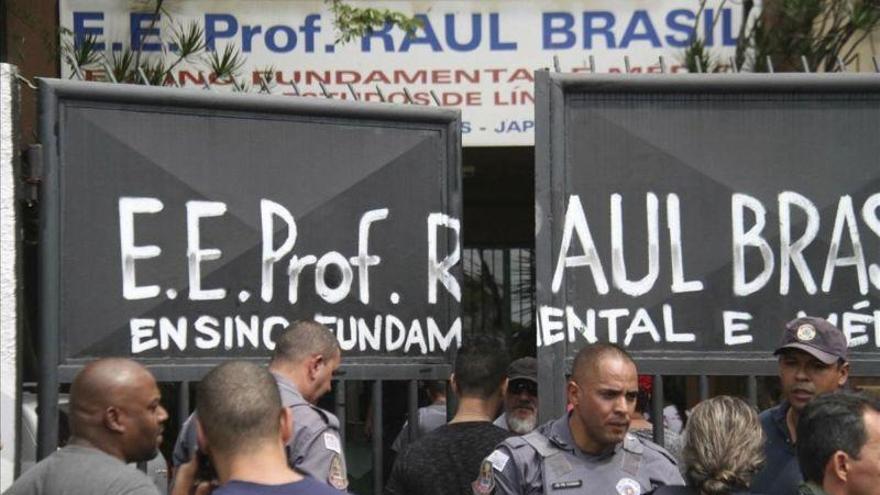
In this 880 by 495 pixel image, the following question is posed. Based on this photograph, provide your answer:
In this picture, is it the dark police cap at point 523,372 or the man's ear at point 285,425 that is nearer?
the man's ear at point 285,425

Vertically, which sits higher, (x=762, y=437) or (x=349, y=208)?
(x=349, y=208)

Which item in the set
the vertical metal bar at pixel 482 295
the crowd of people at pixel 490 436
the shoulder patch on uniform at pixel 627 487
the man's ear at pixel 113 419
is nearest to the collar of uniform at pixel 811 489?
the crowd of people at pixel 490 436

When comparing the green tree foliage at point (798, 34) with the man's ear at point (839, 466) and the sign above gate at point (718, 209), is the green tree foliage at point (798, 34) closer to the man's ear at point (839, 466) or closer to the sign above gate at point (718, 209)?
the sign above gate at point (718, 209)

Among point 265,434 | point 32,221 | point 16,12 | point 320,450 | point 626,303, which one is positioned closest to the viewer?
point 265,434

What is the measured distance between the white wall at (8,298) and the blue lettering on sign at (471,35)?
20.1ft

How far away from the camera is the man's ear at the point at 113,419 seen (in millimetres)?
4223

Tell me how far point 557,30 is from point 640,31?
0.59 meters

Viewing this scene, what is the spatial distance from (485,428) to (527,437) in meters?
0.61

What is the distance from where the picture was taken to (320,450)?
5.02 meters

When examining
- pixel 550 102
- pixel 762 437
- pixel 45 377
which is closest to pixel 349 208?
pixel 550 102

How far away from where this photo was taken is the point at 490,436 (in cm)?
566

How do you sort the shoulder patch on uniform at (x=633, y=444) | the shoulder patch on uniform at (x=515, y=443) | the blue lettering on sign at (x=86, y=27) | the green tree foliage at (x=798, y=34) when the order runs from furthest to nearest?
the blue lettering on sign at (x=86, y=27)
the green tree foliage at (x=798, y=34)
the shoulder patch on uniform at (x=633, y=444)
the shoulder patch on uniform at (x=515, y=443)

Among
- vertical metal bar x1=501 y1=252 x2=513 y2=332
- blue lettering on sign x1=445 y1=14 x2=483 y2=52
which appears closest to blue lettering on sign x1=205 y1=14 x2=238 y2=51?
blue lettering on sign x1=445 y1=14 x2=483 y2=52

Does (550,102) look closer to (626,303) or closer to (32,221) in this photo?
(626,303)
